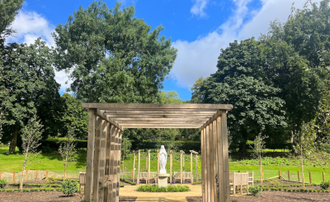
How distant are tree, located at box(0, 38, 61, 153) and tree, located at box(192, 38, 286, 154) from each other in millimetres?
16389

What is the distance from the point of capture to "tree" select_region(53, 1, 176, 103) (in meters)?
19.1

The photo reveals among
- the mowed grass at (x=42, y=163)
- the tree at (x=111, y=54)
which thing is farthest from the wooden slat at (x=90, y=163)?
the mowed grass at (x=42, y=163)

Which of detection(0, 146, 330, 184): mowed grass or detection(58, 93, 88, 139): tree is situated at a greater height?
detection(58, 93, 88, 139): tree

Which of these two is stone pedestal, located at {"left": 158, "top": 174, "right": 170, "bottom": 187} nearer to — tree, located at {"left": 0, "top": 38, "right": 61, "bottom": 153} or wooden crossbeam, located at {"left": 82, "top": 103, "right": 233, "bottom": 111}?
wooden crossbeam, located at {"left": 82, "top": 103, "right": 233, "bottom": 111}

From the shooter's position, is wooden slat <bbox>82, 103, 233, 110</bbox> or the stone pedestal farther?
the stone pedestal

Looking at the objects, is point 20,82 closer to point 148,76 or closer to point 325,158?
point 148,76

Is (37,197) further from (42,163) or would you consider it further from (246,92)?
(246,92)

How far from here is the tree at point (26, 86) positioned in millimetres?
21219

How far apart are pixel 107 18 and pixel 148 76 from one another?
6765 mm

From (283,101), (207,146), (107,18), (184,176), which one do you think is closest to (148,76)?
(107,18)

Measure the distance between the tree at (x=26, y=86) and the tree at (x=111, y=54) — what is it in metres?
2.81

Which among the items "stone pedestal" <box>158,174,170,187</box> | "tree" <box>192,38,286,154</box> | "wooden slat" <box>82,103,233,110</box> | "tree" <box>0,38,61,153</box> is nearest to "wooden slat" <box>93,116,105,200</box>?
"wooden slat" <box>82,103,233,110</box>

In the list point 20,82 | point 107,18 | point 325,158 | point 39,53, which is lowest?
point 325,158

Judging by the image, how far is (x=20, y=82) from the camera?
21.8m
